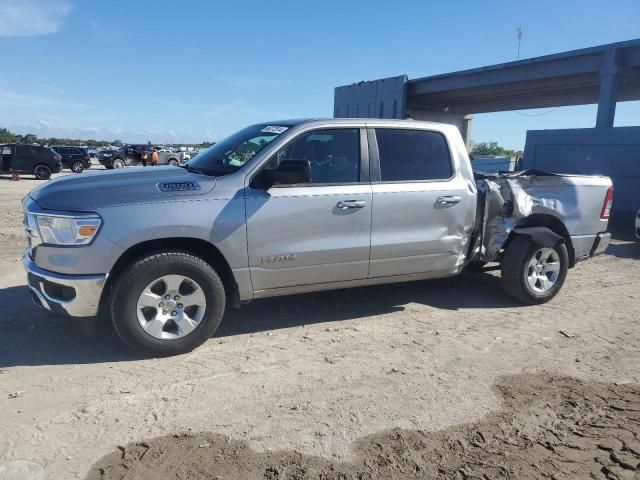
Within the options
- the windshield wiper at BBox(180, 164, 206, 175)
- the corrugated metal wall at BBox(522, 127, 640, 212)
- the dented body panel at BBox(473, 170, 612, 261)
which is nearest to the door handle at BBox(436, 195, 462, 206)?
the dented body panel at BBox(473, 170, 612, 261)

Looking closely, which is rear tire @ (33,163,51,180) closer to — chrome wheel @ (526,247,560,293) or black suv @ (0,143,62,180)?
black suv @ (0,143,62,180)

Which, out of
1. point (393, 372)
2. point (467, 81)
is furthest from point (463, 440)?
point (467, 81)

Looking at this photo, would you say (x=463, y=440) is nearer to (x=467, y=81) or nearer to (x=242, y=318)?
(x=242, y=318)

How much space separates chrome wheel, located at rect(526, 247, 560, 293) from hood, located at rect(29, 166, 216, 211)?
3696 mm

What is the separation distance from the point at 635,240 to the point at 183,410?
10.8m

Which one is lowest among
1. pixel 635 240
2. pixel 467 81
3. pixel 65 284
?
pixel 635 240

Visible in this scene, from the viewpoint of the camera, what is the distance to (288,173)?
14.1 ft

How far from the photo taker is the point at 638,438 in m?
3.20

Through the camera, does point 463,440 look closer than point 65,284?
Yes

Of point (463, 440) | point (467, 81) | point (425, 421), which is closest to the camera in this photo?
point (463, 440)

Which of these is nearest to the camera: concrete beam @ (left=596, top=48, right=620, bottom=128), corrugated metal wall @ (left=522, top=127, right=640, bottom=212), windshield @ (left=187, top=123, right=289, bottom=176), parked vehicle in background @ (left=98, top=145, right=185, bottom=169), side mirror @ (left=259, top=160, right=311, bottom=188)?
side mirror @ (left=259, top=160, right=311, bottom=188)

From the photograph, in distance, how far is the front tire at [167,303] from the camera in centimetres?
396

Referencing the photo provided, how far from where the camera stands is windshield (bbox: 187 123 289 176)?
4.61 metres

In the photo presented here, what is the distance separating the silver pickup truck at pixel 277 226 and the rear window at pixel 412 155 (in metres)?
0.01
